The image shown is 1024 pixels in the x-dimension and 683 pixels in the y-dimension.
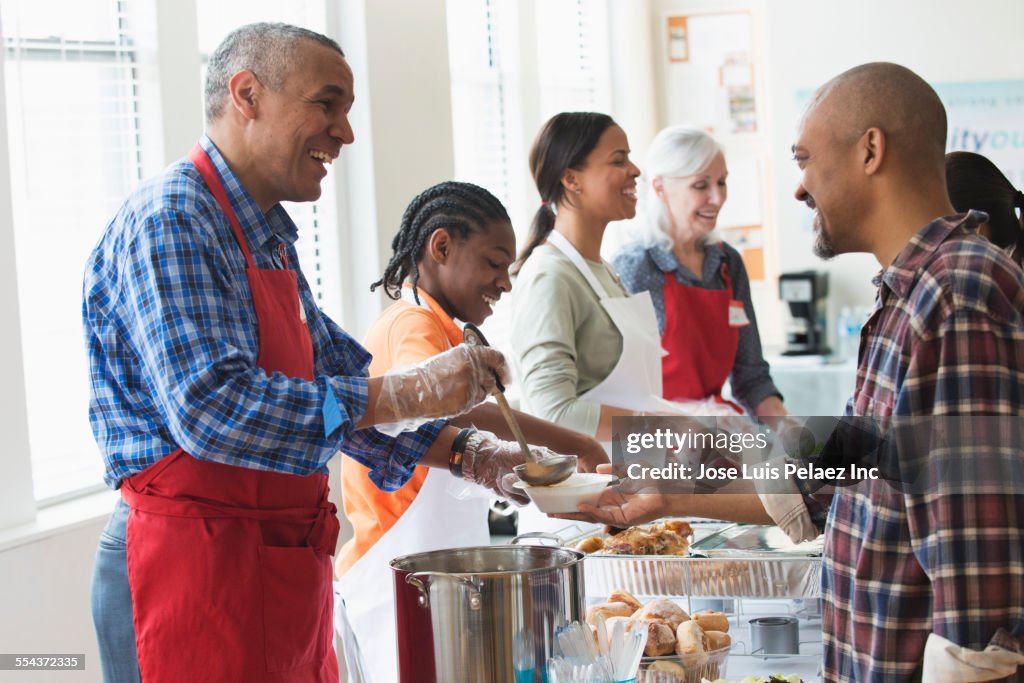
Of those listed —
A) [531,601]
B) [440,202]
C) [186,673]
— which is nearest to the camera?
[531,601]

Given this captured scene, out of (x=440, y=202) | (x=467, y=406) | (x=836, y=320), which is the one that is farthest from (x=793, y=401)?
(x=467, y=406)

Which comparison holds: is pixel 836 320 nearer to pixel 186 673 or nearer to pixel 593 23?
pixel 593 23

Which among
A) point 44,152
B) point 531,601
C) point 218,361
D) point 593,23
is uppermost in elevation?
point 593,23

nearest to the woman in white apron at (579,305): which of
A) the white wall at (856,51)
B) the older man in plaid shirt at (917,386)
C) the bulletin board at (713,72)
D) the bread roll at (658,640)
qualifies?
the bread roll at (658,640)

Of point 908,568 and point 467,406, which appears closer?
point 908,568

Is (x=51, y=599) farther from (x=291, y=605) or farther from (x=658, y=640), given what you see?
(x=658, y=640)

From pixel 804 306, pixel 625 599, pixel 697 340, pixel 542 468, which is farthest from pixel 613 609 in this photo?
pixel 804 306

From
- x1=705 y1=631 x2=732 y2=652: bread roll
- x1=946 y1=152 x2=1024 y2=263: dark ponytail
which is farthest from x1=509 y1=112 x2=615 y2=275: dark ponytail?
x1=705 y1=631 x2=732 y2=652: bread roll

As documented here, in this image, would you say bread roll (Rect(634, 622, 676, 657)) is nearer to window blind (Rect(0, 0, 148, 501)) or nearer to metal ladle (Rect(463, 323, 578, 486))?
metal ladle (Rect(463, 323, 578, 486))

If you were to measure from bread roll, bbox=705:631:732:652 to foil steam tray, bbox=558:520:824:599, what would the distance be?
18cm

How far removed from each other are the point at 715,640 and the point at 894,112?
0.84 metres

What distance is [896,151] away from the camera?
58.5 inches

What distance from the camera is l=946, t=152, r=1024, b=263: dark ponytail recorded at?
2.29 m

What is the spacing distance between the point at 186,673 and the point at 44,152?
5.22 feet
